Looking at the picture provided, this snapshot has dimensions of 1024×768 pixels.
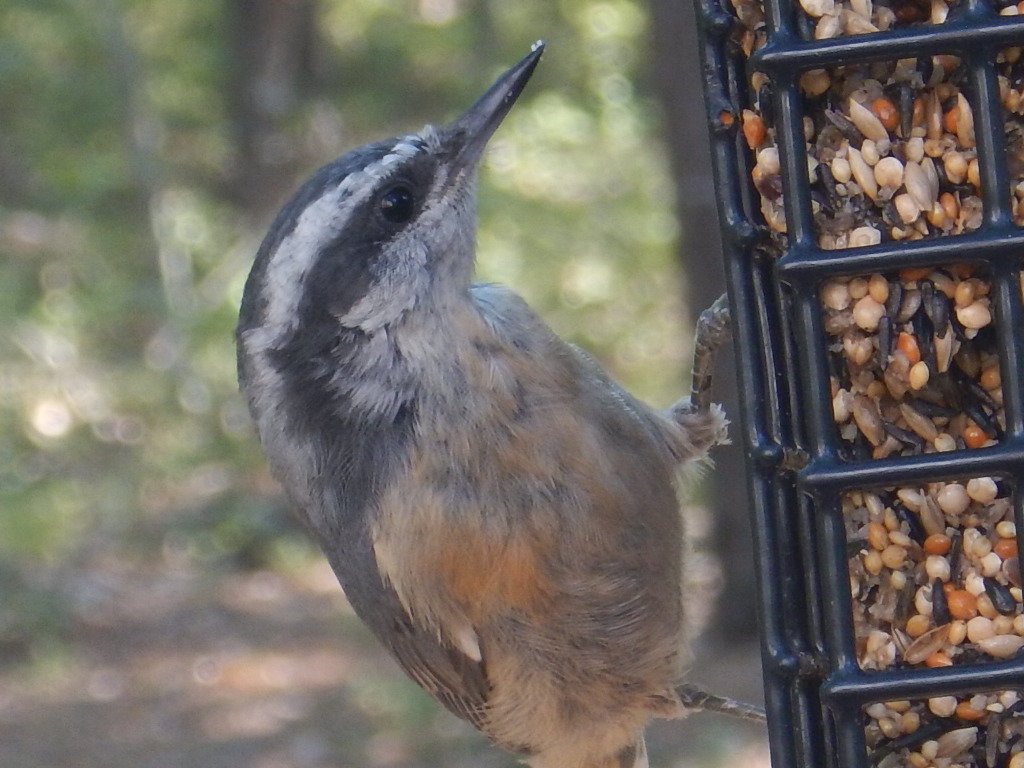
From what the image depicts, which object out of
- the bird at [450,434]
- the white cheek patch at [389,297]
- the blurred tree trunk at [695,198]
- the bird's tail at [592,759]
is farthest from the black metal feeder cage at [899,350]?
the blurred tree trunk at [695,198]

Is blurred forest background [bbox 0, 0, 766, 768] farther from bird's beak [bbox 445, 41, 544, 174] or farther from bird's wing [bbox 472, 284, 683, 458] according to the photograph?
bird's beak [bbox 445, 41, 544, 174]

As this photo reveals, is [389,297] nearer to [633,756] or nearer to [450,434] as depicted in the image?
[450,434]

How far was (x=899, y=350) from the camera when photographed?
2.36 meters

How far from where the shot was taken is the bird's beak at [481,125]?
11.8 ft

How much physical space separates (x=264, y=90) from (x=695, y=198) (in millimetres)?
7811

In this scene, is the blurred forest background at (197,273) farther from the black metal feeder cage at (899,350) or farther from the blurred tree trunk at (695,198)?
the black metal feeder cage at (899,350)

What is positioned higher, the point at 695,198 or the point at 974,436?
Result: the point at 974,436

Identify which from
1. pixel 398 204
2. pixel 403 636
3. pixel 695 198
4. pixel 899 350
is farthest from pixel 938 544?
pixel 695 198

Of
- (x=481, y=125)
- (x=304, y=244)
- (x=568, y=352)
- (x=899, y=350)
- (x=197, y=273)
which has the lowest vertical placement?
(x=197, y=273)

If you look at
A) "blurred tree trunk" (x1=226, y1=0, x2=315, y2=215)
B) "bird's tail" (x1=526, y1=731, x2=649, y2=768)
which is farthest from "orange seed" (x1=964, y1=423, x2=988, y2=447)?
"blurred tree trunk" (x1=226, y1=0, x2=315, y2=215)

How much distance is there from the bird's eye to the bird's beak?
0.16 metres

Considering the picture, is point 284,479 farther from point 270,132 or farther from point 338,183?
point 270,132

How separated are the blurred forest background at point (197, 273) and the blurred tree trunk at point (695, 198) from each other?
2998mm

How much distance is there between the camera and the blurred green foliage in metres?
12.7
